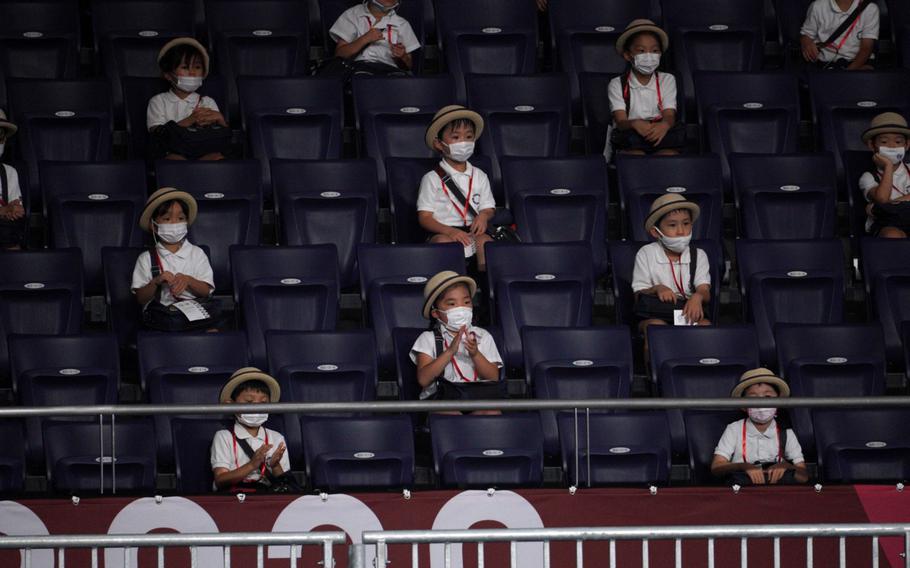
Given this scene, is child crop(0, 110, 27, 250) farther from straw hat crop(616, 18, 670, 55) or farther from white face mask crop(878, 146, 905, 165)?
white face mask crop(878, 146, 905, 165)

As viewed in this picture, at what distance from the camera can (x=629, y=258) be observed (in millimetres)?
8891

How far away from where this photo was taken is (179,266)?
28.1 feet

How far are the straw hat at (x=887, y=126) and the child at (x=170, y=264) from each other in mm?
3808

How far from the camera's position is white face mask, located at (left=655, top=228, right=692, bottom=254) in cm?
868

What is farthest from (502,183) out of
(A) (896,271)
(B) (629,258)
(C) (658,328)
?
(A) (896,271)

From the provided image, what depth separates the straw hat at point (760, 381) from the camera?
310 inches

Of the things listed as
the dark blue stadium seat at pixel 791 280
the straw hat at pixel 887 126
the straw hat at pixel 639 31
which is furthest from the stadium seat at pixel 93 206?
the straw hat at pixel 887 126

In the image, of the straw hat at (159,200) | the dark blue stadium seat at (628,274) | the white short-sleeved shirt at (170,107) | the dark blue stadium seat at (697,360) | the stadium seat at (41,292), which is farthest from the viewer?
the white short-sleeved shirt at (170,107)

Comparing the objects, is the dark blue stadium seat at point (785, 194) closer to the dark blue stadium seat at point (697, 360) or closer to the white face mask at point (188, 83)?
the dark blue stadium seat at point (697, 360)

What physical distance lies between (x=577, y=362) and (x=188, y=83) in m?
2.93

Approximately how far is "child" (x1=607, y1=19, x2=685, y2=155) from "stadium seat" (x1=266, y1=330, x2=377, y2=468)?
2343 millimetres

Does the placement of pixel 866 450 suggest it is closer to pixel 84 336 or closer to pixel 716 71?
pixel 716 71

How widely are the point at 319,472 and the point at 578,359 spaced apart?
4.73ft

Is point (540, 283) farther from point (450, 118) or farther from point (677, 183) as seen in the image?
point (677, 183)
